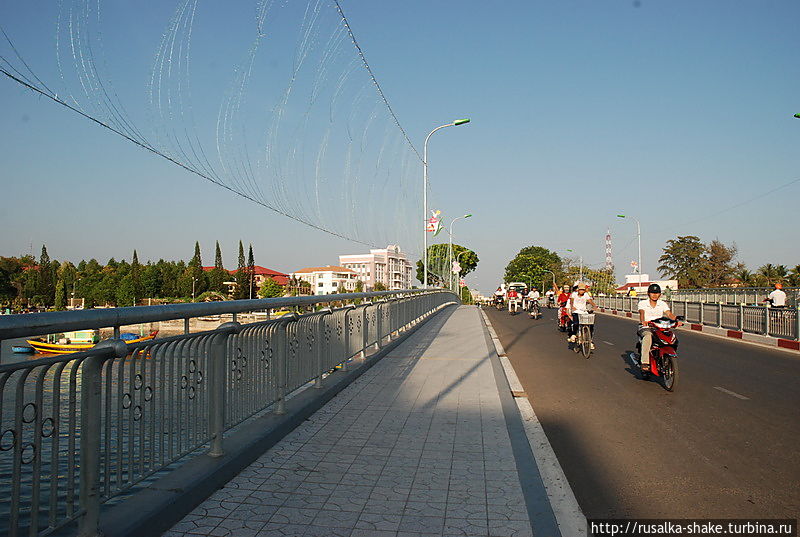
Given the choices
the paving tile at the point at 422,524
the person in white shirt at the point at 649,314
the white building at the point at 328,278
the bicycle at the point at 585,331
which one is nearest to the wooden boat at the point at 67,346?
the paving tile at the point at 422,524

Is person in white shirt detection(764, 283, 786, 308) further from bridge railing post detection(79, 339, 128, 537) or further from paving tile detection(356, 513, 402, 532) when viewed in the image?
bridge railing post detection(79, 339, 128, 537)

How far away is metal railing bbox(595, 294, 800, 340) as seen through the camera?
57.4 feet

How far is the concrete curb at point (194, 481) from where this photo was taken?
362 cm

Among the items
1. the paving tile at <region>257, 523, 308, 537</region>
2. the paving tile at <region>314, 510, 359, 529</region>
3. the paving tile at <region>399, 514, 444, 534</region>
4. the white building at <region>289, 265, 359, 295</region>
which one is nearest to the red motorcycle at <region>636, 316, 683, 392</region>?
the paving tile at <region>399, 514, 444, 534</region>

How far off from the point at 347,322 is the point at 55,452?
6845 millimetres

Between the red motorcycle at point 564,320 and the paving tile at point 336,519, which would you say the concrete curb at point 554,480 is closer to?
the paving tile at point 336,519

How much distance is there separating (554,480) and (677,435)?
246 cm

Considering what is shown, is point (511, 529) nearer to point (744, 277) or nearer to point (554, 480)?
point (554, 480)

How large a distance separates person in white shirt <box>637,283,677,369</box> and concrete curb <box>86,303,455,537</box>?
5813mm

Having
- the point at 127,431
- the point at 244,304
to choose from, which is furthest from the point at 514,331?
the point at 127,431

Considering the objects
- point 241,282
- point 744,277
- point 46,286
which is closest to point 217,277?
point 241,282

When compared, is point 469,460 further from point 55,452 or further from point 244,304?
point 55,452

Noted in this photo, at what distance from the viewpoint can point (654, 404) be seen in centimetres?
862

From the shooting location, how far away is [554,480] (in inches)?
199
